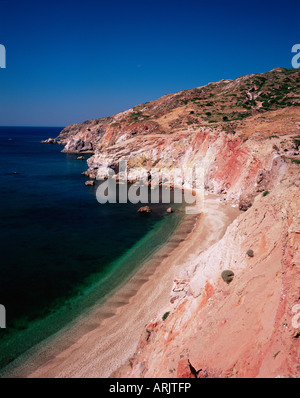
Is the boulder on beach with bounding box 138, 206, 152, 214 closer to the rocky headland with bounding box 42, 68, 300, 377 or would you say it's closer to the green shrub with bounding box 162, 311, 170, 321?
the rocky headland with bounding box 42, 68, 300, 377

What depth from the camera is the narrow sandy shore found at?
14477mm

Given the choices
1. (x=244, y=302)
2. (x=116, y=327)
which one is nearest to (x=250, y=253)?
(x=244, y=302)

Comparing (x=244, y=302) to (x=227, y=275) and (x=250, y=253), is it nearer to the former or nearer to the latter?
(x=227, y=275)

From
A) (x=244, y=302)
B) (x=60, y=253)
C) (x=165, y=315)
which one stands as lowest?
(x=60, y=253)

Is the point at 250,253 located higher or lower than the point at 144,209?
higher

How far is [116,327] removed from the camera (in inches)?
685

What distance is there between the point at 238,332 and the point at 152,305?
36.2 ft

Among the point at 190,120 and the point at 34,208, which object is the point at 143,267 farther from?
the point at 190,120

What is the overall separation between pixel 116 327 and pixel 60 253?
13.1 m

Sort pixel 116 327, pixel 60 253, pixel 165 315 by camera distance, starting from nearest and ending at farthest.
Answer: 1. pixel 165 315
2. pixel 116 327
3. pixel 60 253

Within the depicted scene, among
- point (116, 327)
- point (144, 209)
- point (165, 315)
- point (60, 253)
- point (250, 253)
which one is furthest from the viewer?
point (144, 209)
